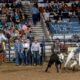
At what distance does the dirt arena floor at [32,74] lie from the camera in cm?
1673

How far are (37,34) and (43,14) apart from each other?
83.7 inches

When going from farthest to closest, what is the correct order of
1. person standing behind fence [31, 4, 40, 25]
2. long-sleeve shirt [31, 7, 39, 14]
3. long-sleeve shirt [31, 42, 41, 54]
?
long-sleeve shirt [31, 7, 39, 14], person standing behind fence [31, 4, 40, 25], long-sleeve shirt [31, 42, 41, 54]

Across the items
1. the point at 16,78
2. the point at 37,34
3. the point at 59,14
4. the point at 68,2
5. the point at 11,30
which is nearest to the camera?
the point at 16,78

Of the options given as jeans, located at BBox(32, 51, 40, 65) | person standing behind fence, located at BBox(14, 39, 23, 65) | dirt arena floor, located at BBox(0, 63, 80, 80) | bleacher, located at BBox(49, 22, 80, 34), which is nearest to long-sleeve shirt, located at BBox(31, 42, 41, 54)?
jeans, located at BBox(32, 51, 40, 65)

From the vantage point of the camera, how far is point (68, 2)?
3091 centimetres

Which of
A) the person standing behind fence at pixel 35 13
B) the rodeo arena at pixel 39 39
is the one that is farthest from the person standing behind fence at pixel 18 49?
the person standing behind fence at pixel 35 13

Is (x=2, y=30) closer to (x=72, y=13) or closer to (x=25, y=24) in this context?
(x=25, y=24)

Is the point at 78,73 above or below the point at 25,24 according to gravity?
below

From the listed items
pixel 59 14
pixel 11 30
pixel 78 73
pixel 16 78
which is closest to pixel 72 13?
pixel 59 14

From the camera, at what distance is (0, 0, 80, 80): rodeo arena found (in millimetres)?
18567

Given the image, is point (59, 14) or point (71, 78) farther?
point (59, 14)

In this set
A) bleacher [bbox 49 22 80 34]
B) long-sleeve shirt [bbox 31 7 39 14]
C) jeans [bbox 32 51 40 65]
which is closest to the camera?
jeans [bbox 32 51 40 65]

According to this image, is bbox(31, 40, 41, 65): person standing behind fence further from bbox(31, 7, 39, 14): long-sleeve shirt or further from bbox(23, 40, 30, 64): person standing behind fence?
bbox(31, 7, 39, 14): long-sleeve shirt

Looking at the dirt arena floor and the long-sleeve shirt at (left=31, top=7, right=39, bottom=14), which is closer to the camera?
the dirt arena floor
